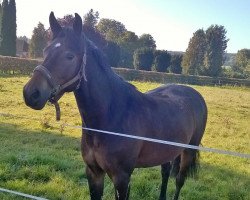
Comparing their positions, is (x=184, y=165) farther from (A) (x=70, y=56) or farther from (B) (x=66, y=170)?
(A) (x=70, y=56)

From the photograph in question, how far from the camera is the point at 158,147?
3797 millimetres

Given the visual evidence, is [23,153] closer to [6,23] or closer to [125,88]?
[125,88]

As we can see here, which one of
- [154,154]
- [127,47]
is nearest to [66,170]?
[154,154]

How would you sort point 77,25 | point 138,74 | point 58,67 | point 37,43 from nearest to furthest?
point 58,67
point 77,25
point 138,74
point 37,43

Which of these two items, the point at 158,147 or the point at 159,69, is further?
the point at 159,69

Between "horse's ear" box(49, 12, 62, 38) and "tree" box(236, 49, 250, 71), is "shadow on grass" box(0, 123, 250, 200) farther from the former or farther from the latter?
"tree" box(236, 49, 250, 71)

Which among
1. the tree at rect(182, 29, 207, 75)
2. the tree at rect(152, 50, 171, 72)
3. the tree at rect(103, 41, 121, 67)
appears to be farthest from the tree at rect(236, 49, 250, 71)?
A: the tree at rect(103, 41, 121, 67)

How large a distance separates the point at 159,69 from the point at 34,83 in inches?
1749

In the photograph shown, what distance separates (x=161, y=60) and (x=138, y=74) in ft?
40.6

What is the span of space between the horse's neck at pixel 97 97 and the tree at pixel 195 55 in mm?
46298

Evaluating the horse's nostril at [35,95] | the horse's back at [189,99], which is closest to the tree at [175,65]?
the horse's back at [189,99]

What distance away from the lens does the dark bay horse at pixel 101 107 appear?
2.82 meters

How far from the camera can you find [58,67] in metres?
2.82

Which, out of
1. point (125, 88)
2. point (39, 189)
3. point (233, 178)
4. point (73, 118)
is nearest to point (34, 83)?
point (125, 88)
